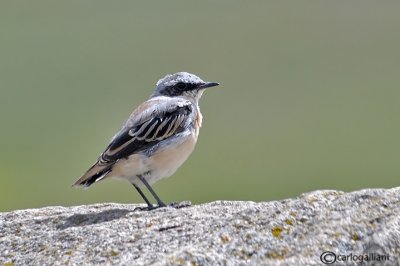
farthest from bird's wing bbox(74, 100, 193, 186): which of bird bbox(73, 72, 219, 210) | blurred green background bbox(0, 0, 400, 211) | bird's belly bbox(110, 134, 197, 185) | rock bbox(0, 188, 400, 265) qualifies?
blurred green background bbox(0, 0, 400, 211)

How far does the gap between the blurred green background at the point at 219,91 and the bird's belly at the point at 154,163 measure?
18.7 metres

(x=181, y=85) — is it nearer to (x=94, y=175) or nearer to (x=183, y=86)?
(x=183, y=86)

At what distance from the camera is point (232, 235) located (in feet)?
26.3

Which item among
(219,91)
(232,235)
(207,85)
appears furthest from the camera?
(219,91)

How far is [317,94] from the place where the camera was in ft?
185

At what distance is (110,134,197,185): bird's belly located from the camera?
36.5ft

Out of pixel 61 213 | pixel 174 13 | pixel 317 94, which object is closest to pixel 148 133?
pixel 61 213

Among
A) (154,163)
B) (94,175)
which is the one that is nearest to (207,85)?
(154,163)

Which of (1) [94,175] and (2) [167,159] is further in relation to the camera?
(2) [167,159]

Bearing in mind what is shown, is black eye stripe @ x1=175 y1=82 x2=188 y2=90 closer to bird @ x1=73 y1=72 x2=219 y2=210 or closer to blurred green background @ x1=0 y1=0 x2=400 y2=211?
bird @ x1=73 y1=72 x2=219 y2=210

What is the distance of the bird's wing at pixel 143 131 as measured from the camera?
10961 mm

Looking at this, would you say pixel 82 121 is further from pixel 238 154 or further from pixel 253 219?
pixel 253 219

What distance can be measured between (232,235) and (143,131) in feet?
11.5

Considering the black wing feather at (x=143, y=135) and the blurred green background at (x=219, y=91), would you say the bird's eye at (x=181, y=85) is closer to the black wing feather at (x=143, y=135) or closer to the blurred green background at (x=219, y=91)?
the black wing feather at (x=143, y=135)
